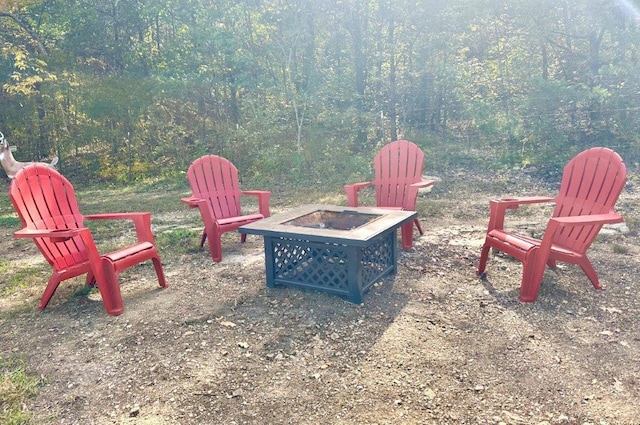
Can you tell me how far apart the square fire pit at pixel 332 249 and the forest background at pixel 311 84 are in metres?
4.02

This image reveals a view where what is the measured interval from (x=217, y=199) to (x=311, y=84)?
434 centimetres

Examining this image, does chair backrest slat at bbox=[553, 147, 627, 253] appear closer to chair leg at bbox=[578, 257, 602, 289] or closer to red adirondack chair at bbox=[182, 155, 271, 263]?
chair leg at bbox=[578, 257, 602, 289]

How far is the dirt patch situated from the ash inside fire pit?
1.47 ft

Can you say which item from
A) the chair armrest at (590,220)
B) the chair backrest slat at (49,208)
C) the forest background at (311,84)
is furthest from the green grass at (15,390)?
the forest background at (311,84)

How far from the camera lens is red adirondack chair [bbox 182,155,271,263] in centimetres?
366

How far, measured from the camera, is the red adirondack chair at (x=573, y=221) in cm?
261

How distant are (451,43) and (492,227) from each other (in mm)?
5492

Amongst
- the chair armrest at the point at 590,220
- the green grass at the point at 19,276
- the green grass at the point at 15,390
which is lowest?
the green grass at the point at 19,276

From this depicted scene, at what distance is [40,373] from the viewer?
2117mm

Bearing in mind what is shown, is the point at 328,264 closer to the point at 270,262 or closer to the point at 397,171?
the point at 270,262

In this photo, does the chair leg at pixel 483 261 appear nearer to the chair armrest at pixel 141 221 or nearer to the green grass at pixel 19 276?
the chair armrest at pixel 141 221

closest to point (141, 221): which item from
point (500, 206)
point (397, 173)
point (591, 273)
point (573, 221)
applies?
point (397, 173)

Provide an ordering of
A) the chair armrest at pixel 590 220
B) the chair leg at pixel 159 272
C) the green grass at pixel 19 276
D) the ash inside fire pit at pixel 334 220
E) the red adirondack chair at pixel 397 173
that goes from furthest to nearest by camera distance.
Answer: the red adirondack chair at pixel 397 173 < the green grass at pixel 19 276 < the chair leg at pixel 159 272 < the ash inside fire pit at pixel 334 220 < the chair armrest at pixel 590 220

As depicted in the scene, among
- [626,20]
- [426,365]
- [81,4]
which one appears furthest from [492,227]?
[81,4]
